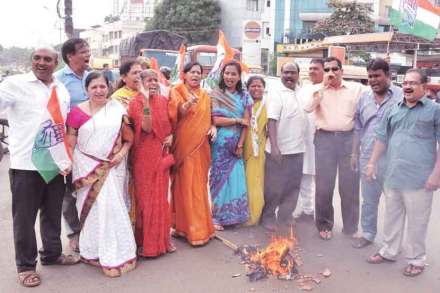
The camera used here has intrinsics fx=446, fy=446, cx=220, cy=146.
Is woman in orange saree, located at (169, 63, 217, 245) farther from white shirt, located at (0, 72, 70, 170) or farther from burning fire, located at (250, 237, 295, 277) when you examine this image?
white shirt, located at (0, 72, 70, 170)

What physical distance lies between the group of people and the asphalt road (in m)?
0.10

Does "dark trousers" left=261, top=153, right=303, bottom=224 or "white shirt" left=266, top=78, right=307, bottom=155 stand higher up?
"white shirt" left=266, top=78, right=307, bottom=155

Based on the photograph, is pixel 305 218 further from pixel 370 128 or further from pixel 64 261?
pixel 64 261

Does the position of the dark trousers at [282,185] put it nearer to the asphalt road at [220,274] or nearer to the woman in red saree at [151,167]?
the asphalt road at [220,274]

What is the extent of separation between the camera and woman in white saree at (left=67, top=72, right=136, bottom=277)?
11.1ft

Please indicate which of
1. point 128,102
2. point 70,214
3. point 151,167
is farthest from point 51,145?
point 70,214

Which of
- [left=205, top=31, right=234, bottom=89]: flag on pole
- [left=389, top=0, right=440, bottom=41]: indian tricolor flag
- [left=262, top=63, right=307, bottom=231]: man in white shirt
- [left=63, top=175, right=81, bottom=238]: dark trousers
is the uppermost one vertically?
[left=389, top=0, right=440, bottom=41]: indian tricolor flag

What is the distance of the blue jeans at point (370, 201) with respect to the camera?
3953 mm

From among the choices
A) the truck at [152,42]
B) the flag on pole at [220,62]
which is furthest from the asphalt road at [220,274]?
the truck at [152,42]

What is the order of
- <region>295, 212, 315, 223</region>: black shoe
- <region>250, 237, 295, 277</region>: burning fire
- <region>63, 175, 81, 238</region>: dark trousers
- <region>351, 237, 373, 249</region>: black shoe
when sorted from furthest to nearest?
<region>295, 212, 315, 223</region>: black shoe, <region>351, 237, 373, 249</region>: black shoe, <region>63, 175, 81, 238</region>: dark trousers, <region>250, 237, 295, 277</region>: burning fire

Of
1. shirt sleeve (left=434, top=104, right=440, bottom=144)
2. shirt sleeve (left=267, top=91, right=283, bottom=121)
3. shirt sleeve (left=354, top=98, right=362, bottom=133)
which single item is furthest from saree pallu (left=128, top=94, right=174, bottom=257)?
shirt sleeve (left=434, top=104, right=440, bottom=144)

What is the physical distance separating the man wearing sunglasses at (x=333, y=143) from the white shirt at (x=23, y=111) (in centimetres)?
240

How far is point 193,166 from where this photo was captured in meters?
4.01

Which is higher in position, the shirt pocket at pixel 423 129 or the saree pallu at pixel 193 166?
the shirt pocket at pixel 423 129
